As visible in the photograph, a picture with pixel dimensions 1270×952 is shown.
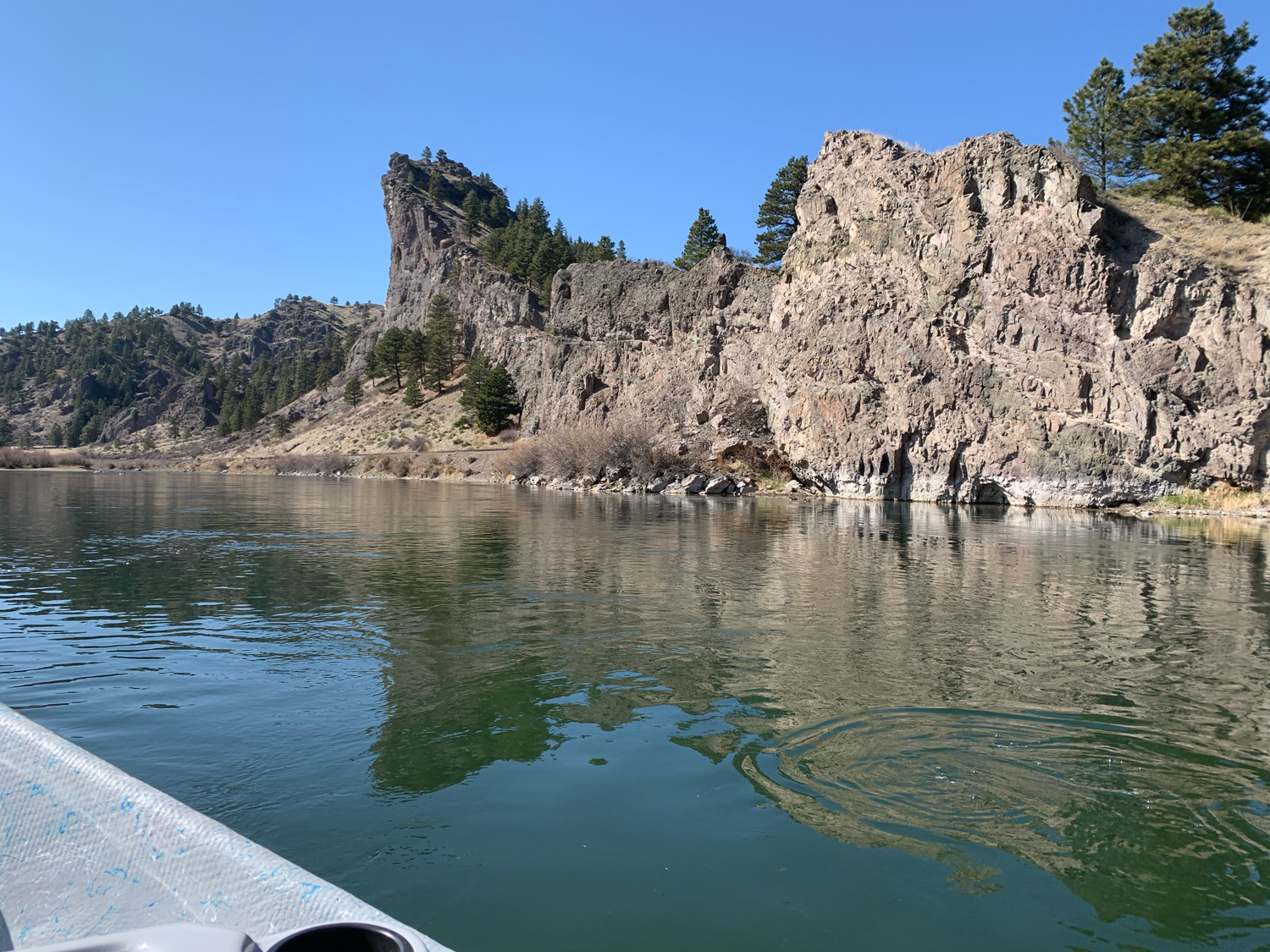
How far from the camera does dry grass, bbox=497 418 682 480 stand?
55.0 meters

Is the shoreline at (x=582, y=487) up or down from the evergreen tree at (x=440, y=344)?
down

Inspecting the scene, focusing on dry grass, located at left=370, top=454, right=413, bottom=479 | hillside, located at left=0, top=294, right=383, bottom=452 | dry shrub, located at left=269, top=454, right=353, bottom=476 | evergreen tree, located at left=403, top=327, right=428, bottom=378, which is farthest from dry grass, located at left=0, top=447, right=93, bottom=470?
dry grass, located at left=370, top=454, right=413, bottom=479

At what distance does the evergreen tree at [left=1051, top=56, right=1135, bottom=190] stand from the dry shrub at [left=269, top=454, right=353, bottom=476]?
7170 centimetres

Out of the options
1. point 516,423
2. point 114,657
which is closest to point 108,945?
point 114,657

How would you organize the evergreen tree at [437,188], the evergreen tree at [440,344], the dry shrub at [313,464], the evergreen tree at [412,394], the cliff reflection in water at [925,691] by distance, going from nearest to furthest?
the cliff reflection in water at [925,691]
the dry shrub at [313,464]
the evergreen tree at [412,394]
the evergreen tree at [440,344]
the evergreen tree at [437,188]

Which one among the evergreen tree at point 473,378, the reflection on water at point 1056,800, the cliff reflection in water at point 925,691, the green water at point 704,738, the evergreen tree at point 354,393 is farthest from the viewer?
the evergreen tree at point 354,393

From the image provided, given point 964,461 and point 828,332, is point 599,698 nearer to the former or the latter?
point 964,461

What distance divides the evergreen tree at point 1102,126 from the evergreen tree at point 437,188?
10367 centimetres

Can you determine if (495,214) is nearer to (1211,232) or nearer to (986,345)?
(986,345)

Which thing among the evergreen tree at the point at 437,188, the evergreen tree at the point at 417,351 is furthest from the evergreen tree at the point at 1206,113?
the evergreen tree at the point at 437,188

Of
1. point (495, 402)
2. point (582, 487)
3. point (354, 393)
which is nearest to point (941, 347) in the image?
point (582, 487)

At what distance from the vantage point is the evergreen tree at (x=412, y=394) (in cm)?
9754

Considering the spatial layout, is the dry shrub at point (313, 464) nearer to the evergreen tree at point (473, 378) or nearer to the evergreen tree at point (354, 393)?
the evergreen tree at point (473, 378)

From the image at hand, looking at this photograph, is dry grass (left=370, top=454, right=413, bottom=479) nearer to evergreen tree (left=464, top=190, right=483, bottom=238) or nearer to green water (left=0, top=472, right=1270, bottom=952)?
evergreen tree (left=464, top=190, right=483, bottom=238)
